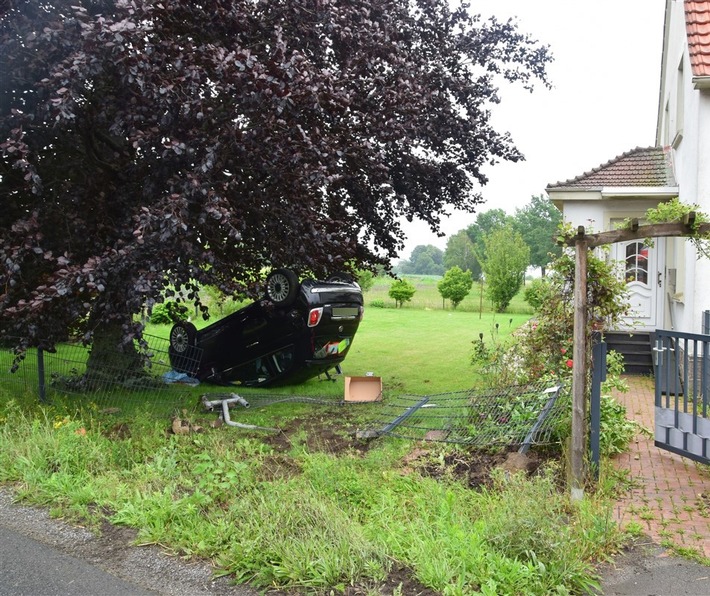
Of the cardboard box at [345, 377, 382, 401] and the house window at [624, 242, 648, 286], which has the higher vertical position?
the house window at [624, 242, 648, 286]

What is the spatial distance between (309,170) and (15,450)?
3.89 meters

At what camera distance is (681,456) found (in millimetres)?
6391

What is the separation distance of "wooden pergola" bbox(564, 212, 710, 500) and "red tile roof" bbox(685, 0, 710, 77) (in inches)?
225

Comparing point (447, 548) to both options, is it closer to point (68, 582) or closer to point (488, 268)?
point (68, 582)

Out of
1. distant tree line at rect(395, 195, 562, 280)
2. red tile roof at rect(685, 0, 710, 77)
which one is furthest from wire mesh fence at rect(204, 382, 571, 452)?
distant tree line at rect(395, 195, 562, 280)

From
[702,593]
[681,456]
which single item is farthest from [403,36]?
[702,593]

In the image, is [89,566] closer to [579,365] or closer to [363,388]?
[579,365]

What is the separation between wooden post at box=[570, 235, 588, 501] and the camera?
207 inches

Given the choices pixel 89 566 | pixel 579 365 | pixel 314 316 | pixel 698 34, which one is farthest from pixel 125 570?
pixel 698 34

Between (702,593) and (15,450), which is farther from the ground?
(15,450)

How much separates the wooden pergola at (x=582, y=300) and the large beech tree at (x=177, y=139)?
118 inches

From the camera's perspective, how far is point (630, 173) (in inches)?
527

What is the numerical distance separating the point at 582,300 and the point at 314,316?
4993mm

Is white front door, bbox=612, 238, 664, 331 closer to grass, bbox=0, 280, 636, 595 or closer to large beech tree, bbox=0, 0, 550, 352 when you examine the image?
large beech tree, bbox=0, 0, 550, 352
